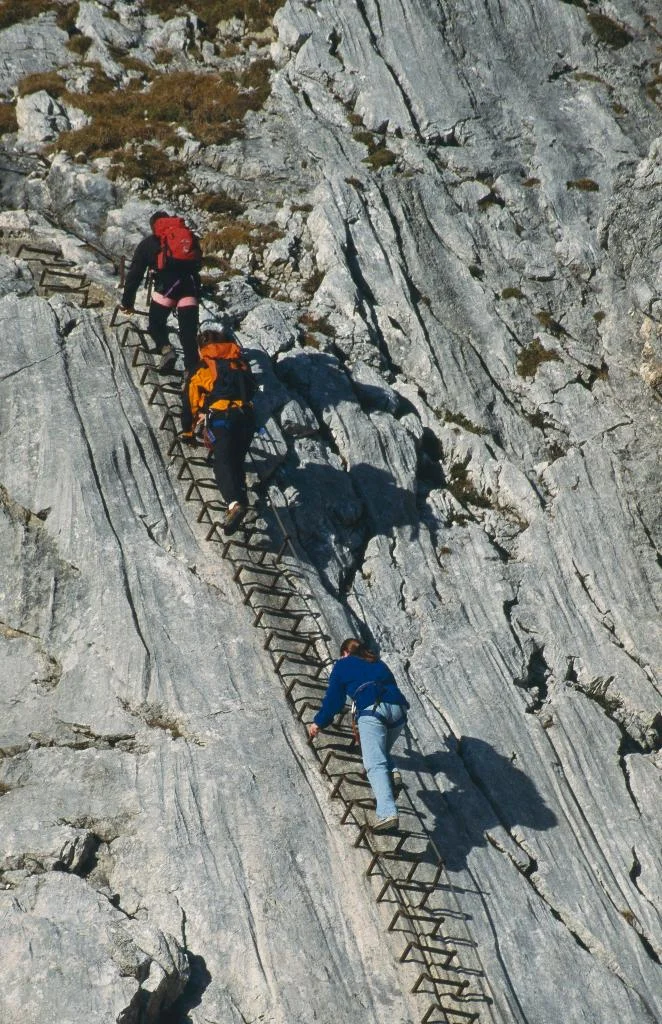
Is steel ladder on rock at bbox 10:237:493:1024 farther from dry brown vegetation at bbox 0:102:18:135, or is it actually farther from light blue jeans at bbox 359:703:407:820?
dry brown vegetation at bbox 0:102:18:135

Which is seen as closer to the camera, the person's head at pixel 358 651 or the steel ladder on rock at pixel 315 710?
the steel ladder on rock at pixel 315 710

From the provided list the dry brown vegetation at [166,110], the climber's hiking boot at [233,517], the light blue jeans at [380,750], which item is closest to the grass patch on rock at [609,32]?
the dry brown vegetation at [166,110]

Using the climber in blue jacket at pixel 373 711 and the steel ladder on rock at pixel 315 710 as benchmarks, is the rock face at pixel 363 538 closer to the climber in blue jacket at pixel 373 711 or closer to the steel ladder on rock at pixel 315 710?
the steel ladder on rock at pixel 315 710

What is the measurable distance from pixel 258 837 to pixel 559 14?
3010 centimetres

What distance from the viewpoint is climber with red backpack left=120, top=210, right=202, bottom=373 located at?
20156 millimetres

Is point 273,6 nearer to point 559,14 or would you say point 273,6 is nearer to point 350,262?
point 559,14

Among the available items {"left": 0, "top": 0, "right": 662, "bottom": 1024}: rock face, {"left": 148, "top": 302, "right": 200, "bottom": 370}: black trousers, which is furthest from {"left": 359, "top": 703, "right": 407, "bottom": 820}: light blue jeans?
{"left": 148, "top": 302, "right": 200, "bottom": 370}: black trousers

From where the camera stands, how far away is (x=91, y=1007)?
1201cm

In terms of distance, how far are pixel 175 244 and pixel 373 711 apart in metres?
10.2

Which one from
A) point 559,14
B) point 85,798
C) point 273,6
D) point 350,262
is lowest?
point 85,798

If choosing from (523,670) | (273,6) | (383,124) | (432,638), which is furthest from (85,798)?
(273,6)

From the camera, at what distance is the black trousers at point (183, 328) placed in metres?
20.2

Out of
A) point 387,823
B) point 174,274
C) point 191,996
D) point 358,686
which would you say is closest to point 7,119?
point 174,274

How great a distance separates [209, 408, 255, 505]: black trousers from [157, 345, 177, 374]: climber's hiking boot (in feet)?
11.1
